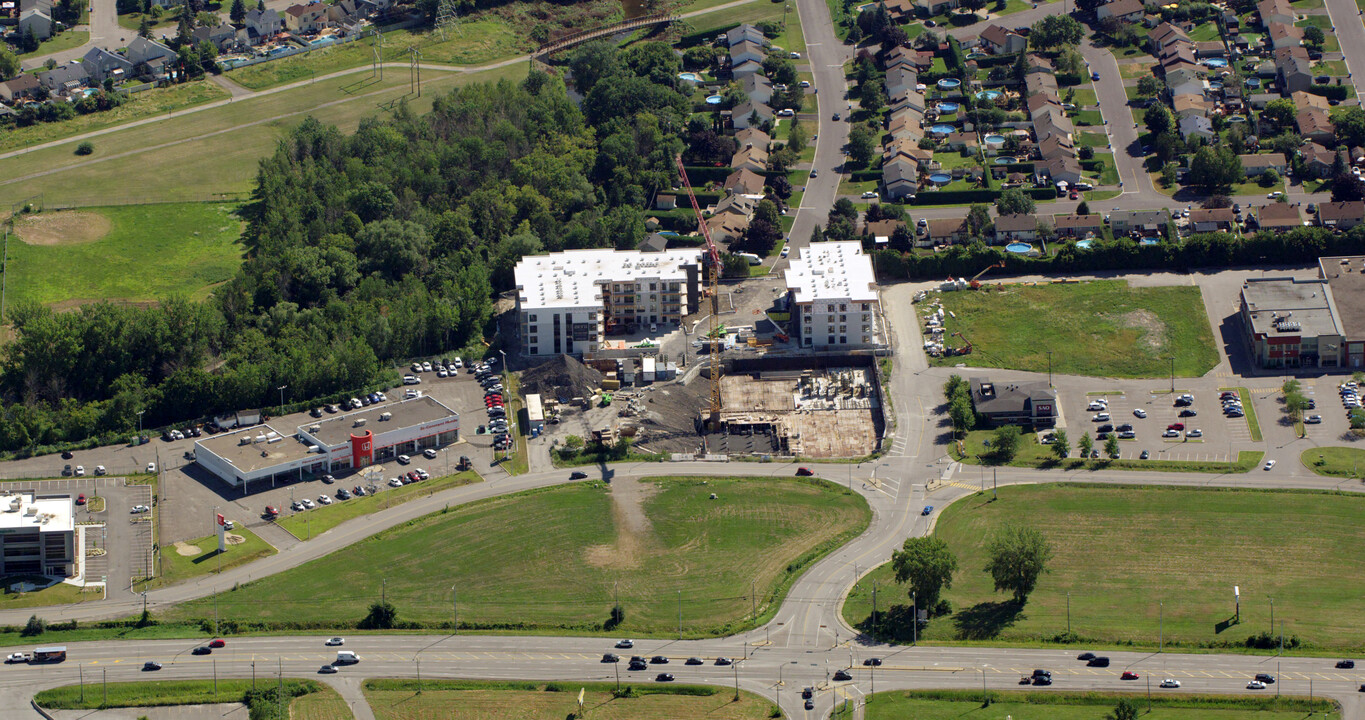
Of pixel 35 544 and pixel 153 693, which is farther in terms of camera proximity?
pixel 35 544

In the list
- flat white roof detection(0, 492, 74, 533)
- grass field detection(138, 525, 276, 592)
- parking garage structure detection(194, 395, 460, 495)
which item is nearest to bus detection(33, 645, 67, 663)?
grass field detection(138, 525, 276, 592)

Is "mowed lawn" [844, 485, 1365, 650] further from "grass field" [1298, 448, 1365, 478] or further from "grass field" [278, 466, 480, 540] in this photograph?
"grass field" [278, 466, 480, 540]

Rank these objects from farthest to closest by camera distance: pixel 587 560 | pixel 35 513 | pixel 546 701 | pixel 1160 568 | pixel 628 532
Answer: pixel 628 532 → pixel 587 560 → pixel 35 513 → pixel 1160 568 → pixel 546 701

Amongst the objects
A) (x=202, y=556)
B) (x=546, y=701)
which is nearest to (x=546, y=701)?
(x=546, y=701)

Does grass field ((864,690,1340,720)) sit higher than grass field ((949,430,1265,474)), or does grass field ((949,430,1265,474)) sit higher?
grass field ((949,430,1265,474))

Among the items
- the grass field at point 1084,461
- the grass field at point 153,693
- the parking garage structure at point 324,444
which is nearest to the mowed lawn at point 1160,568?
the grass field at point 1084,461

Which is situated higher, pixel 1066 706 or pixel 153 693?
pixel 153 693

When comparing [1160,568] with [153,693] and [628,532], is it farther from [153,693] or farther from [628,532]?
[153,693]
